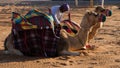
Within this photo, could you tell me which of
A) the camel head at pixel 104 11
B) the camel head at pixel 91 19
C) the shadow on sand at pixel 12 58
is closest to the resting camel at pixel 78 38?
the camel head at pixel 91 19

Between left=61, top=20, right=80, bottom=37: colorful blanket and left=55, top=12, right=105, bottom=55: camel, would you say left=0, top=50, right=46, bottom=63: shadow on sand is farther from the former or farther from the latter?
left=61, top=20, right=80, bottom=37: colorful blanket

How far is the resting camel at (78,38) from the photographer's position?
8.65 meters

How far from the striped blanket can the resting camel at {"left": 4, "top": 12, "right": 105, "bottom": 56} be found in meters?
0.13

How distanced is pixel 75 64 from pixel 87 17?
1.18 meters

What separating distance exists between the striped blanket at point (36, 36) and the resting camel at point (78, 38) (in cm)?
13

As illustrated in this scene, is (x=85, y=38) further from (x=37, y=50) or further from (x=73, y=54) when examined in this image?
(x=37, y=50)

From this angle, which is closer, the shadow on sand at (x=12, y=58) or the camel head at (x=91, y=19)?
the shadow on sand at (x=12, y=58)

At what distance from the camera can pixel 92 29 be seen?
8.99 metres

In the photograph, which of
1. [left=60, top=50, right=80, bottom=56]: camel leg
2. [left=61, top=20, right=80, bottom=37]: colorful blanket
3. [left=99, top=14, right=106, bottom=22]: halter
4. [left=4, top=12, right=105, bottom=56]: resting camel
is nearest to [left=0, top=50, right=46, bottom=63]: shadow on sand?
[left=4, top=12, right=105, bottom=56]: resting camel

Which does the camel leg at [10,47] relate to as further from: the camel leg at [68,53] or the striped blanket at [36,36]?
the camel leg at [68,53]

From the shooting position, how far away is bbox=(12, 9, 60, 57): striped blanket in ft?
28.4

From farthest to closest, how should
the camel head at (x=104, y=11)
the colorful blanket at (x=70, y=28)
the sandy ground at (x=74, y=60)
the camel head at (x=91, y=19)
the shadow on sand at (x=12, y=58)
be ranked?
1. the colorful blanket at (x=70, y=28)
2. the camel head at (x=104, y=11)
3. the camel head at (x=91, y=19)
4. the shadow on sand at (x=12, y=58)
5. the sandy ground at (x=74, y=60)

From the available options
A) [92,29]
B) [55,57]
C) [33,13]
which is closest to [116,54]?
[92,29]

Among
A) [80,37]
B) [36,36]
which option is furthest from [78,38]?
[36,36]
